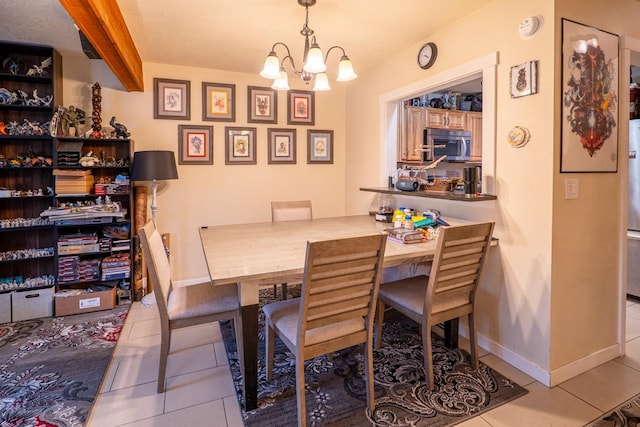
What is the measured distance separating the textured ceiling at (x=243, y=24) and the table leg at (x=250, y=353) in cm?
193

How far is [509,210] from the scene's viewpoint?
6.93 feet

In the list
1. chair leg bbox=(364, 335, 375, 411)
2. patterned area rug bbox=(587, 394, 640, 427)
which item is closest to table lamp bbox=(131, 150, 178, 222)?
chair leg bbox=(364, 335, 375, 411)

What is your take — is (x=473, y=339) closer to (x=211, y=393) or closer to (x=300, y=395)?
(x=300, y=395)

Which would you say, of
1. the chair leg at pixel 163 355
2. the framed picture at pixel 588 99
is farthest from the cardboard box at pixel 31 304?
the framed picture at pixel 588 99

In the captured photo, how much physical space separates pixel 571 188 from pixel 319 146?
265cm

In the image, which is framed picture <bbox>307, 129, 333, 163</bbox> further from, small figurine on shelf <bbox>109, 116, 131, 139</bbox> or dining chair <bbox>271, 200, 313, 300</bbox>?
small figurine on shelf <bbox>109, 116, 131, 139</bbox>

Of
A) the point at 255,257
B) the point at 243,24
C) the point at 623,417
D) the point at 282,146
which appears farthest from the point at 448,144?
the point at 255,257

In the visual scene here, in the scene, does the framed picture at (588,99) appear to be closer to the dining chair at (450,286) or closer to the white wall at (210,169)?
the dining chair at (450,286)

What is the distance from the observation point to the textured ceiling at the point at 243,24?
2207 millimetres

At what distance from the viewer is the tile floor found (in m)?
1.67

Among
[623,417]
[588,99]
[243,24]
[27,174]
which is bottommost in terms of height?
[623,417]

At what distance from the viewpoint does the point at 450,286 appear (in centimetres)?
188

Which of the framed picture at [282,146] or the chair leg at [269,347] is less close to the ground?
the framed picture at [282,146]

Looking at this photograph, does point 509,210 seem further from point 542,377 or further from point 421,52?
point 421,52
